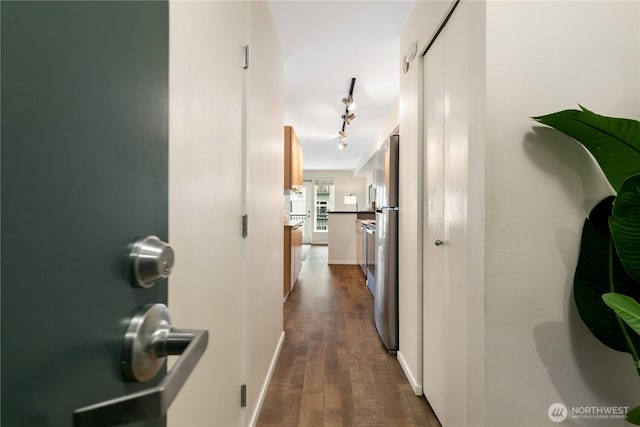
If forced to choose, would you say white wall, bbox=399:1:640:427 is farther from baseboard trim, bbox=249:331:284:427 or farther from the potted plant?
baseboard trim, bbox=249:331:284:427

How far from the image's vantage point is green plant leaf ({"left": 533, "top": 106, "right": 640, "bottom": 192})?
0.88 meters

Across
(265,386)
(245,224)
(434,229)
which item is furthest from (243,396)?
(434,229)

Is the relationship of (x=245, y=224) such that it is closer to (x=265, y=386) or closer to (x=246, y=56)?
(x=246, y=56)

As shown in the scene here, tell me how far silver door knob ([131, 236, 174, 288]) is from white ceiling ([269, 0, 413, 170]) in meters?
2.25

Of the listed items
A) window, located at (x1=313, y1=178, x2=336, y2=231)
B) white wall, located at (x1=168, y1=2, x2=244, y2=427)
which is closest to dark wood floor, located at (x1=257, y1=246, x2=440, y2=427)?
white wall, located at (x1=168, y1=2, x2=244, y2=427)

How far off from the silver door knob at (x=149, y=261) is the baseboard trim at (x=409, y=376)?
2012mm

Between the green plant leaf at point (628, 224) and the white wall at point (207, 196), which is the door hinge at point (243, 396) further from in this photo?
the green plant leaf at point (628, 224)

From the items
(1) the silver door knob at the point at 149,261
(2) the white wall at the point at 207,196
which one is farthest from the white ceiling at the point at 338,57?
(1) the silver door knob at the point at 149,261

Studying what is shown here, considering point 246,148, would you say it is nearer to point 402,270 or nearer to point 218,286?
point 218,286

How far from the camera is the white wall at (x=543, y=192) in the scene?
3.62 feet

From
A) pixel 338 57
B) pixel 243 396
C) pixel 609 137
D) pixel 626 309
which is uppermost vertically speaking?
pixel 338 57

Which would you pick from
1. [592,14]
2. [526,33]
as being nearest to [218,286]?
[526,33]

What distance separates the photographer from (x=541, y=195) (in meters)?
1.12

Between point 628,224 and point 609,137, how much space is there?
0.87 ft
